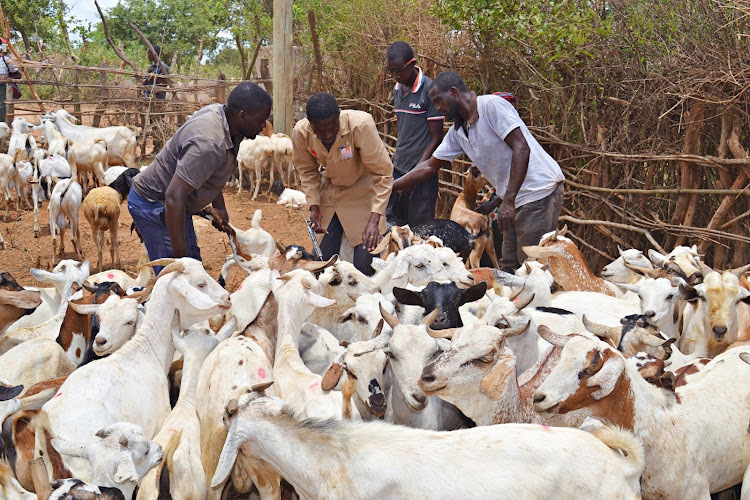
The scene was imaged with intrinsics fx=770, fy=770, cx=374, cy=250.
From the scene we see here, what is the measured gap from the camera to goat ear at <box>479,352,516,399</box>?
320cm

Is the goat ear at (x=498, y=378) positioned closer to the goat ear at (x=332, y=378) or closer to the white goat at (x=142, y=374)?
the goat ear at (x=332, y=378)

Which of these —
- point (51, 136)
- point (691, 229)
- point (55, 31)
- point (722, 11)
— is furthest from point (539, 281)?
point (55, 31)

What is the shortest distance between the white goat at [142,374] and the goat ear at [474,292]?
132 cm

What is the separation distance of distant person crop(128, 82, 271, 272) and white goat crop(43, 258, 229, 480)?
0.62 metres

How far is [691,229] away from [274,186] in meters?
8.77

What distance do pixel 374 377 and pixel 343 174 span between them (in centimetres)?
258

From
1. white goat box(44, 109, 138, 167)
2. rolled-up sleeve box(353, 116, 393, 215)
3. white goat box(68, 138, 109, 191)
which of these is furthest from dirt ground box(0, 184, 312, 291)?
rolled-up sleeve box(353, 116, 393, 215)

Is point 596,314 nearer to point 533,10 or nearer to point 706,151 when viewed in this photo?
point 706,151

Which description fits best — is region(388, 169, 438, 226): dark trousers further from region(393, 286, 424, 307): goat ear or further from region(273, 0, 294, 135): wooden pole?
region(273, 0, 294, 135): wooden pole

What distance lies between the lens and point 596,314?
477 cm

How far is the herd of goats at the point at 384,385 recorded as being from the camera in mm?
2764

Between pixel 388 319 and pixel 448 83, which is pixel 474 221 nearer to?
pixel 448 83

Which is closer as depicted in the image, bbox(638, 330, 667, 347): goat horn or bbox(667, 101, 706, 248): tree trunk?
bbox(638, 330, 667, 347): goat horn

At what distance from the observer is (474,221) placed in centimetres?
716
